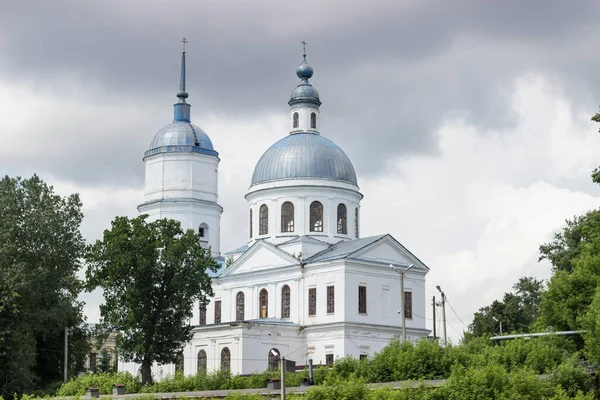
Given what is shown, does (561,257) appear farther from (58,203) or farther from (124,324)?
(58,203)

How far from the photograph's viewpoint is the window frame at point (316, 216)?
67.4 meters

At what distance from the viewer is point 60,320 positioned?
Result: 59.1 meters

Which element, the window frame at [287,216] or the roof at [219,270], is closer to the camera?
the window frame at [287,216]

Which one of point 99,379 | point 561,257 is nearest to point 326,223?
point 561,257

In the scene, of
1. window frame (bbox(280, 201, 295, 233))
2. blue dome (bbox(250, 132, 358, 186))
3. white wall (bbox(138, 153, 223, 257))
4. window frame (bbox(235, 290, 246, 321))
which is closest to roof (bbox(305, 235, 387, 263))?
window frame (bbox(280, 201, 295, 233))

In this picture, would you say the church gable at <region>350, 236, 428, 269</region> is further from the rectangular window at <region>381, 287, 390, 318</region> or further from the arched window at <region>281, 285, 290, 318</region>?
the arched window at <region>281, 285, 290, 318</region>

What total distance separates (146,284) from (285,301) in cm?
1354

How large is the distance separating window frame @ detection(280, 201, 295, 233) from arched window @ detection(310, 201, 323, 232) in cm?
115

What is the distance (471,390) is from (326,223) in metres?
35.9

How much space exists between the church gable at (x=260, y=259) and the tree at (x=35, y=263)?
10.5 meters

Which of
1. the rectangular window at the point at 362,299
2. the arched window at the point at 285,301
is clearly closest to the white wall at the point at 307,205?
the arched window at the point at 285,301

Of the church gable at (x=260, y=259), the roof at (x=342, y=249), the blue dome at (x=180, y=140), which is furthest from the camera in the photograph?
the blue dome at (x=180, y=140)

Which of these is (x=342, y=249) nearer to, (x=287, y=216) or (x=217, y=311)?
(x=287, y=216)

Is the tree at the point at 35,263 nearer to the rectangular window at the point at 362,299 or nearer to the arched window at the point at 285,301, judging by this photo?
the arched window at the point at 285,301
